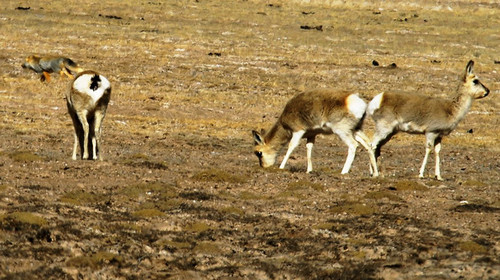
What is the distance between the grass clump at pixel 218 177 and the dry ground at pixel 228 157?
59 millimetres

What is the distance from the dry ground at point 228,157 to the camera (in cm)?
1405

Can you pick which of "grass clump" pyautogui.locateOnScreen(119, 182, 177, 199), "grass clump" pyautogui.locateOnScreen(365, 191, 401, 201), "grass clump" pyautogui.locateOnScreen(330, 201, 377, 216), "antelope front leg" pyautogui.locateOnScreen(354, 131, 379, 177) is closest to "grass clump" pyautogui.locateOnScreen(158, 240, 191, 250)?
"grass clump" pyautogui.locateOnScreen(119, 182, 177, 199)

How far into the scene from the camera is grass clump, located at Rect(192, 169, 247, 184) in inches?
811

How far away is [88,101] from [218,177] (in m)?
4.34

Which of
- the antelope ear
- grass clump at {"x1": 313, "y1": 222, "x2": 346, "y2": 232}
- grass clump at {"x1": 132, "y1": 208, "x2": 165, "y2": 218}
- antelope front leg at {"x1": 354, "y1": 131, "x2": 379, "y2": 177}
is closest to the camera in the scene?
grass clump at {"x1": 313, "y1": 222, "x2": 346, "y2": 232}

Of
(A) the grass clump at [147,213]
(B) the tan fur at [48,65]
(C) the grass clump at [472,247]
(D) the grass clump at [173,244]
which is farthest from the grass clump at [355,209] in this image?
(B) the tan fur at [48,65]

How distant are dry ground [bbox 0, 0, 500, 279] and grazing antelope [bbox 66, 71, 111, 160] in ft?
3.65

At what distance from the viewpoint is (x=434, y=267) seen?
1379cm

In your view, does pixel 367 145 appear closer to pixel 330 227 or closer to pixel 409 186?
pixel 409 186

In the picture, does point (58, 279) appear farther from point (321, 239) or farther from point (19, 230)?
point (321, 239)

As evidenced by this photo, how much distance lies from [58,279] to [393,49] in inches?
1863

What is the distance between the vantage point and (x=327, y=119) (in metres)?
22.1

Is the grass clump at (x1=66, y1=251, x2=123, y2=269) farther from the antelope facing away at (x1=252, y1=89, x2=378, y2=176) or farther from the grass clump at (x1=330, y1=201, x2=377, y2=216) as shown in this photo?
the antelope facing away at (x1=252, y1=89, x2=378, y2=176)

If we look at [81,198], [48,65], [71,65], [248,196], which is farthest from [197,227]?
[48,65]
